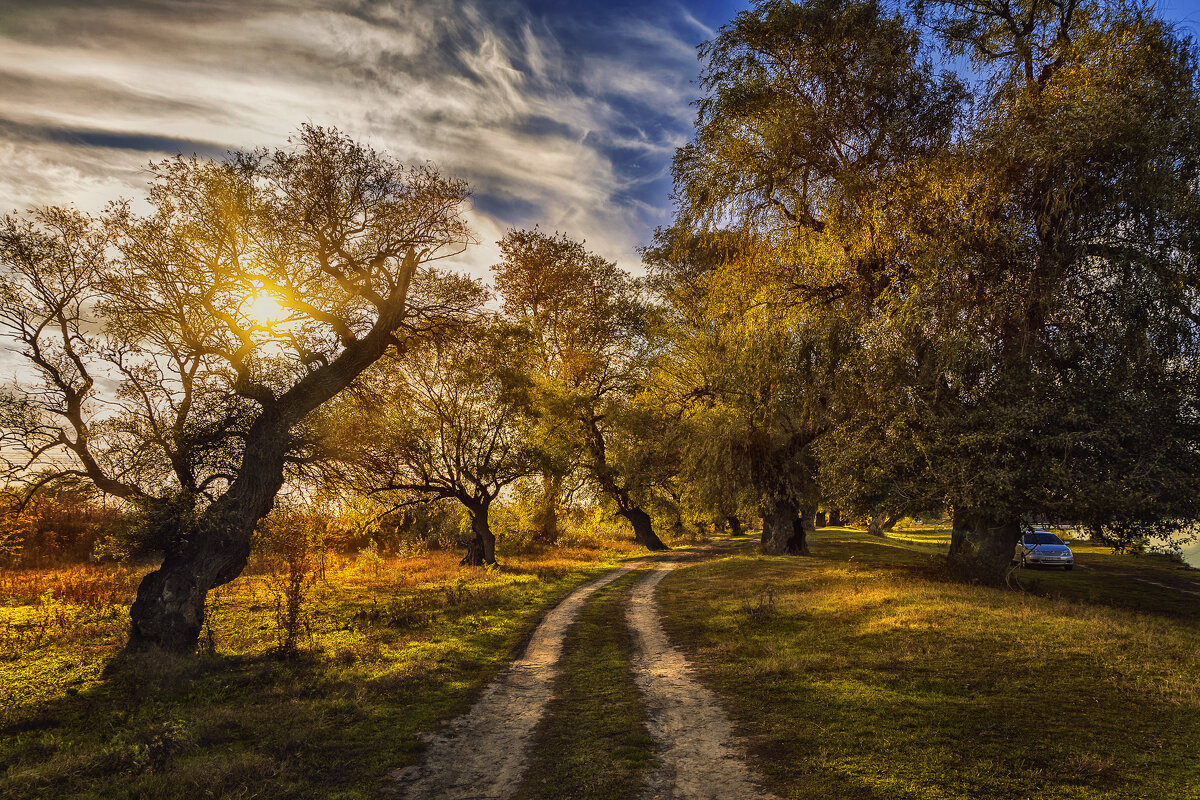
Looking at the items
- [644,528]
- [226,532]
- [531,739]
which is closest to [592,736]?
[531,739]

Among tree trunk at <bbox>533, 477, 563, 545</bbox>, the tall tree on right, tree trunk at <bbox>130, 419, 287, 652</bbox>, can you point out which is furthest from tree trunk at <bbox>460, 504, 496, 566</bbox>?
the tall tree on right

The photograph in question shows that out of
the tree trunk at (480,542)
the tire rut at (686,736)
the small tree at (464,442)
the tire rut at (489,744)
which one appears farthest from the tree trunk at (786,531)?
the tire rut at (489,744)

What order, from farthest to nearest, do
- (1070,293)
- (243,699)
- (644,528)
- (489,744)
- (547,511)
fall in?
(644,528) < (547,511) < (1070,293) < (243,699) < (489,744)

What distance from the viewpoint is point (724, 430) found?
2630 cm

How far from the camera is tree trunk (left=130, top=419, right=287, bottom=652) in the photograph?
11.7 m

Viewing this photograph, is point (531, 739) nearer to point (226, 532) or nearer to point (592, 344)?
point (226, 532)

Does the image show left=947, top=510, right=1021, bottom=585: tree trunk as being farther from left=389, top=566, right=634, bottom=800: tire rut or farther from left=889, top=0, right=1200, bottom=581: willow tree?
left=389, top=566, right=634, bottom=800: tire rut

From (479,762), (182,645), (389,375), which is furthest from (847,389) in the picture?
(182,645)

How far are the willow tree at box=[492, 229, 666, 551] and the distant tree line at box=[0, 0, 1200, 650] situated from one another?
17068 mm

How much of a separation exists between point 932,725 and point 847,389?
1253 centimetres

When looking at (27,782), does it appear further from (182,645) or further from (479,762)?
(182,645)

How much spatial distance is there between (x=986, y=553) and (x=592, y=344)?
1081 inches

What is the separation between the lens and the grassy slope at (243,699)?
250 inches

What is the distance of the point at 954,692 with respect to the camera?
864 cm
